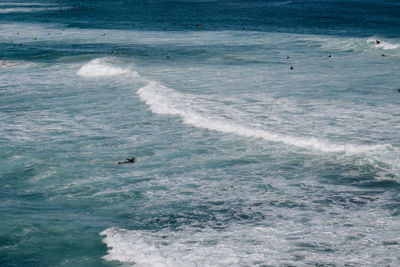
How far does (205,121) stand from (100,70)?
17.5m

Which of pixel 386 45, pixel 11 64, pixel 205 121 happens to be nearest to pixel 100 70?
pixel 11 64

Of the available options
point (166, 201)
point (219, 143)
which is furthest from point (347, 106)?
point (166, 201)

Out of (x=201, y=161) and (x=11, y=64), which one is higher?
(x=11, y=64)

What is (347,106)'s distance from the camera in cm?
2697

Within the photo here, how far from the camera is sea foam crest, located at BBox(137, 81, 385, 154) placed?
66.3ft

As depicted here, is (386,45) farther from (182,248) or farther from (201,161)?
(182,248)

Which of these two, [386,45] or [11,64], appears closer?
[11,64]

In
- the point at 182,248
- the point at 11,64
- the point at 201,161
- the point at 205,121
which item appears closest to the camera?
the point at 182,248

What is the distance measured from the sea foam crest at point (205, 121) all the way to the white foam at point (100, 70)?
19.3 feet

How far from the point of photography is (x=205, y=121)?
24.7 metres

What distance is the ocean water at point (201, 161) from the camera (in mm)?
12891

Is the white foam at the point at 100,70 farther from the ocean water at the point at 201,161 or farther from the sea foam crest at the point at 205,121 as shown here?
the sea foam crest at the point at 205,121

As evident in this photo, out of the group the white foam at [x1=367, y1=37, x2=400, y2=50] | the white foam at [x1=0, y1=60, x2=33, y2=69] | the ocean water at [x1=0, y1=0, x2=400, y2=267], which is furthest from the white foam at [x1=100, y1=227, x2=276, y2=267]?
the white foam at [x1=367, y1=37, x2=400, y2=50]

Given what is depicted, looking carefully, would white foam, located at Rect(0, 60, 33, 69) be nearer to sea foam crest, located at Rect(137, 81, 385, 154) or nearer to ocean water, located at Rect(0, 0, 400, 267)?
ocean water, located at Rect(0, 0, 400, 267)
